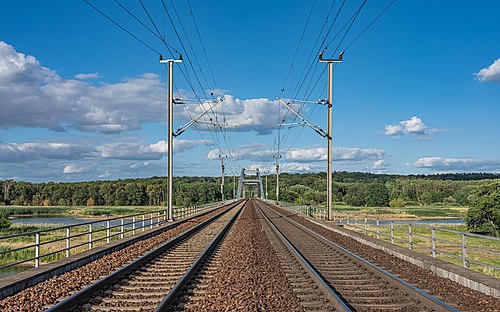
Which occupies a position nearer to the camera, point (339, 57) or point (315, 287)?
point (315, 287)

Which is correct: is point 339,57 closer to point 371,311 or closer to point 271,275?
point 271,275

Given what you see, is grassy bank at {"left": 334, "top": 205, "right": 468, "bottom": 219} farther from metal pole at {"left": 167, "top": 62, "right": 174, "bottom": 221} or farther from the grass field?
metal pole at {"left": 167, "top": 62, "right": 174, "bottom": 221}

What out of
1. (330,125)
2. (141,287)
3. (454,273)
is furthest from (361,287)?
(330,125)

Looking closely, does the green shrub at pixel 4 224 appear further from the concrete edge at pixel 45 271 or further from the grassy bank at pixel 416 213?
the grassy bank at pixel 416 213

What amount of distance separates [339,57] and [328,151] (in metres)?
6.25

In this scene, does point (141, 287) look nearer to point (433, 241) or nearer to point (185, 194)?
point (433, 241)

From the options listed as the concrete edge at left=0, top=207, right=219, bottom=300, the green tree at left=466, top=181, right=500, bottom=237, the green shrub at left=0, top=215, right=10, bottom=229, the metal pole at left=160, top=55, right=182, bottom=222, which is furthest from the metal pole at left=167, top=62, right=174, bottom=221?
the green tree at left=466, top=181, right=500, bottom=237

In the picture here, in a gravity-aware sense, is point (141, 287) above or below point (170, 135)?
below

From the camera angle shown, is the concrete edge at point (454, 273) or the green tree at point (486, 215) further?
the green tree at point (486, 215)

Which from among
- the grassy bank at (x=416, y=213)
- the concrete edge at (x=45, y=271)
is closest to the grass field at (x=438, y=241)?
the grassy bank at (x=416, y=213)

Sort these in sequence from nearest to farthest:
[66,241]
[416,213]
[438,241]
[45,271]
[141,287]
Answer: [141,287] < [45,271] < [66,241] < [438,241] < [416,213]

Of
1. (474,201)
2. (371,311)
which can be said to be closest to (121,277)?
(371,311)

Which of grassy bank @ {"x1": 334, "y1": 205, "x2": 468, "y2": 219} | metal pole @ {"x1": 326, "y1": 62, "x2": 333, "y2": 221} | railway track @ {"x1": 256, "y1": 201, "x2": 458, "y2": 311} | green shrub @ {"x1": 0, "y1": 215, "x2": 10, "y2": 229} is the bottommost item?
grassy bank @ {"x1": 334, "y1": 205, "x2": 468, "y2": 219}

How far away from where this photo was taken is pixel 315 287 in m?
10.2
